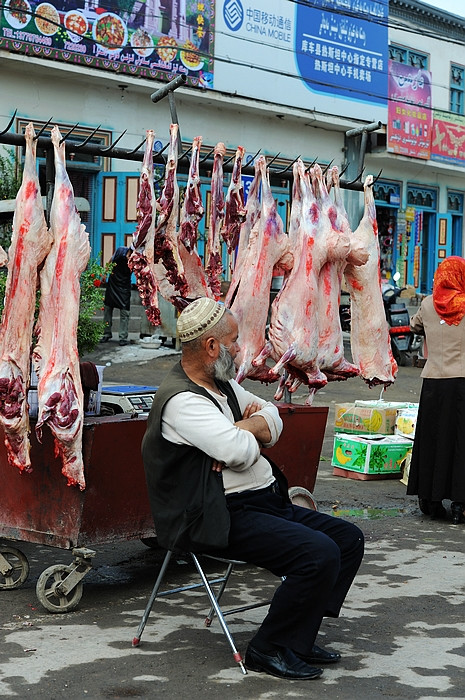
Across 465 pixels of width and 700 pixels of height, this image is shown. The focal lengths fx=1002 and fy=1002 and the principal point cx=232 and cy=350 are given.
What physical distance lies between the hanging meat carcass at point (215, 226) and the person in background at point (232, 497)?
6.49 feet

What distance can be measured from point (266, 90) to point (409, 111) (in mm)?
4575

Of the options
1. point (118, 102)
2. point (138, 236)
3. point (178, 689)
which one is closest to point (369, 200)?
point (138, 236)

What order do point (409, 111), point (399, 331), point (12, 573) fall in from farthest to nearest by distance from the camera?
point (409, 111) < point (399, 331) < point (12, 573)

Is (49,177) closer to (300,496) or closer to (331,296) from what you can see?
(331,296)

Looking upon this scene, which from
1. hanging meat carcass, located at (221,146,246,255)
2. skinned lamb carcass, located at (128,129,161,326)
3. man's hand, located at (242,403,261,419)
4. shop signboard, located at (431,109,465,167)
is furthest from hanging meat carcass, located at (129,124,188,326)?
shop signboard, located at (431,109,465,167)

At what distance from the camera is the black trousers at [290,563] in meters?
3.83

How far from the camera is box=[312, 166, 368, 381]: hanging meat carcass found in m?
6.38

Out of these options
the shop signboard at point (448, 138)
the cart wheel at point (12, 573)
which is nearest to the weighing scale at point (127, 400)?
the cart wheel at point (12, 573)

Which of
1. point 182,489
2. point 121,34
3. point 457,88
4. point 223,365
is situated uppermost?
point 457,88

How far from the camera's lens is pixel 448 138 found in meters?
24.9

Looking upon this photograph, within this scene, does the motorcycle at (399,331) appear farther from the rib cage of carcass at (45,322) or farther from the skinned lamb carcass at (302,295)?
the rib cage of carcass at (45,322)

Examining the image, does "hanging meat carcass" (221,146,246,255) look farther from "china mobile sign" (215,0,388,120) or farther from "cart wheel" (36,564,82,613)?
"china mobile sign" (215,0,388,120)

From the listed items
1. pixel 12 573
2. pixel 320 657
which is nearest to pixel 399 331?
pixel 12 573

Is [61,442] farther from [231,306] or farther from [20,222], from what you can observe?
[231,306]
